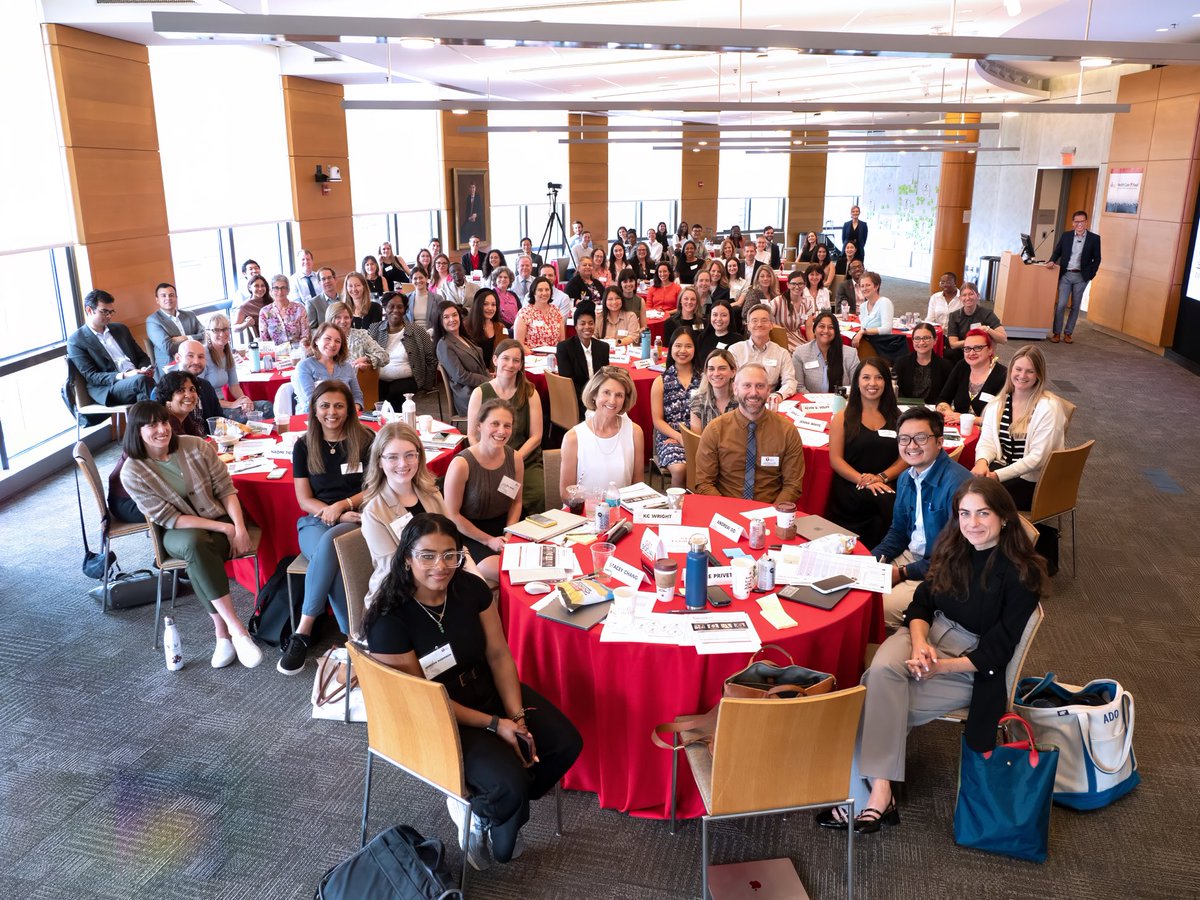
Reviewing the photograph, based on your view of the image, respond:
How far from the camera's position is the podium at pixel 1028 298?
42.5ft

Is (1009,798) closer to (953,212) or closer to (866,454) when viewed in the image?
(866,454)

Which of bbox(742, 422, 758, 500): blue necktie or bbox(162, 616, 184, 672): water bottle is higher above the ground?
bbox(742, 422, 758, 500): blue necktie

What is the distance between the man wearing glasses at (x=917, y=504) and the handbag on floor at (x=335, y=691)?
247 cm

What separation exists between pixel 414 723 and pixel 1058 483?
4028mm

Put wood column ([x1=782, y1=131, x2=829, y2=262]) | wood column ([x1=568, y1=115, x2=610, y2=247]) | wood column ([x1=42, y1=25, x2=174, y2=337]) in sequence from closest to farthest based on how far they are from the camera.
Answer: wood column ([x1=42, y1=25, x2=174, y2=337]) → wood column ([x1=568, y1=115, x2=610, y2=247]) → wood column ([x1=782, y1=131, x2=829, y2=262])

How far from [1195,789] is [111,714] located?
4.76 meters

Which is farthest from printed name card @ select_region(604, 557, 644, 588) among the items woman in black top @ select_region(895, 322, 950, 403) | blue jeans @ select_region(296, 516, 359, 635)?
woman in black top @ select_region(895, 322, 950, 403)

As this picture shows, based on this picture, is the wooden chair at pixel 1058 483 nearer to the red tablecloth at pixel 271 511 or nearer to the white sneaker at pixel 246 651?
the red tablecloth at pixel 271 511

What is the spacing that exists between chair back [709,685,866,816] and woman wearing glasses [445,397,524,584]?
6.09 feet

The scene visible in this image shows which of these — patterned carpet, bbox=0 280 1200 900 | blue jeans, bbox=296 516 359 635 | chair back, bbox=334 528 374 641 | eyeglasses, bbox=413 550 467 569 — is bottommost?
patterned carpet, bbox=0 280 1200 900

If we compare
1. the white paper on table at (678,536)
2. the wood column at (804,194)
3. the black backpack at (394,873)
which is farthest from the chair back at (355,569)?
the wood column at (804,194)

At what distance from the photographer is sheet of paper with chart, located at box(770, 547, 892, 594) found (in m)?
3.56

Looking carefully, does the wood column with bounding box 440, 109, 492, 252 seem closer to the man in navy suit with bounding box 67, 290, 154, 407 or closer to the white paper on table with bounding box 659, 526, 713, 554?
the man in navy suit with bounding box 67, 290, 154, 407

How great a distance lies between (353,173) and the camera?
45.2ft
